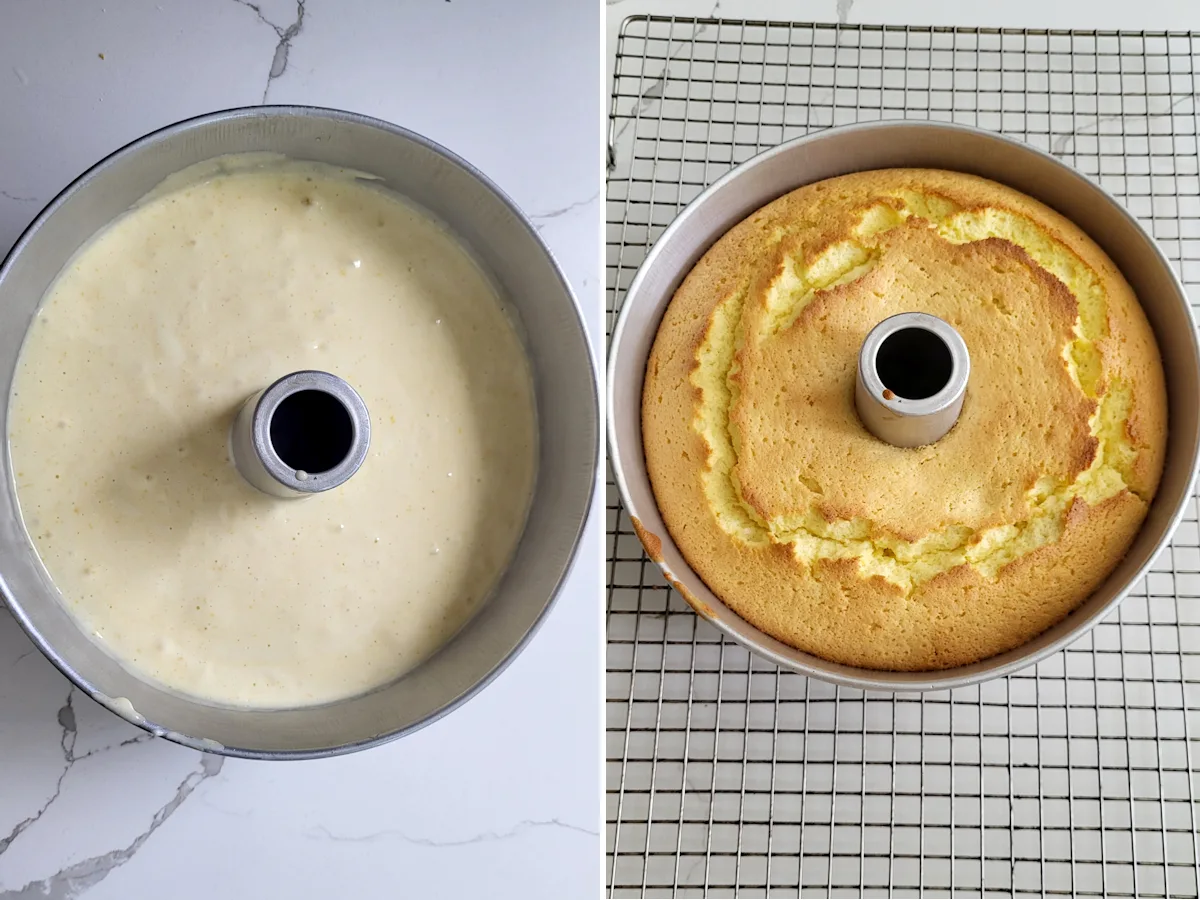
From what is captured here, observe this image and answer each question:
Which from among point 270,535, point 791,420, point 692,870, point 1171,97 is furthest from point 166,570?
point 1171,97

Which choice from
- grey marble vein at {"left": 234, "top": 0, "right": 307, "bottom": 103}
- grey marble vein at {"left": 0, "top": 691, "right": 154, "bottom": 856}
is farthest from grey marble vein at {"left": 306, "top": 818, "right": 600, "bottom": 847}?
grey marble vein at {"left": 234, "top": 0, "right": 307, "bottom": 103}

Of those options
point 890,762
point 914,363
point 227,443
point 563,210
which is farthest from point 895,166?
A: point 227,443

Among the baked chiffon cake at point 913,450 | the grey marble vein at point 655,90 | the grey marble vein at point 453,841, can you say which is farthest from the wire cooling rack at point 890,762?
the grey marble vein at point 453,841

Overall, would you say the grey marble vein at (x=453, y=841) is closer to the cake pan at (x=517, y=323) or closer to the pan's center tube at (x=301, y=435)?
the cake pan at (x=517, y=323)

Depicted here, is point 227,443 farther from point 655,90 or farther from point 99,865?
point 655,90

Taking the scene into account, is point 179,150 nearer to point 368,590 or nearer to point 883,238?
point 368,590

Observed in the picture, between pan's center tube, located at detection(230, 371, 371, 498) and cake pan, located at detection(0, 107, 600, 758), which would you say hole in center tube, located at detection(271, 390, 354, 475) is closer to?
pan's center tube, located at detection(230, 371, 371, 498)
